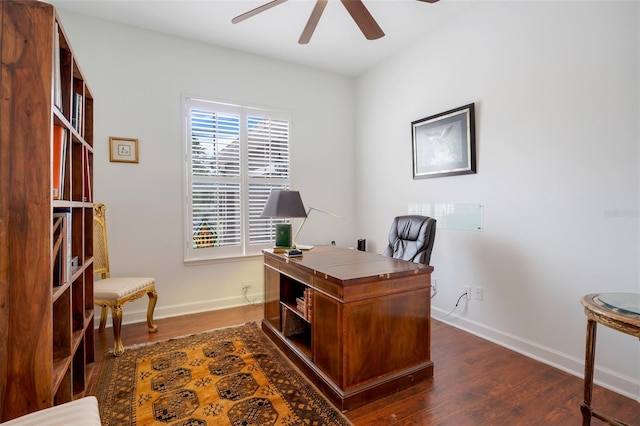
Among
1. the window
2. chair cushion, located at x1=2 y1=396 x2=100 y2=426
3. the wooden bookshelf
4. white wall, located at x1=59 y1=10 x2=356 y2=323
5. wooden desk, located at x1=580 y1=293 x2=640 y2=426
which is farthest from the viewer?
the window

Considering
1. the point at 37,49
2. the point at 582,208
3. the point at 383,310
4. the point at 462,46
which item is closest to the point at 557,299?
the point at 582,208

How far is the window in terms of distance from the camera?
3266 mm

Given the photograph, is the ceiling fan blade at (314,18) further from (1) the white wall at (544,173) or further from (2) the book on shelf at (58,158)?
(2) the book on shelf at (58,158)

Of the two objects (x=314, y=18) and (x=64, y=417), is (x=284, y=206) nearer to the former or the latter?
(x=314, y=18)

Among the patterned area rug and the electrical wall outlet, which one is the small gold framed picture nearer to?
the patterned area rug

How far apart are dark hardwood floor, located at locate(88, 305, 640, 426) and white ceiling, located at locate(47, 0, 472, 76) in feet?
9.64

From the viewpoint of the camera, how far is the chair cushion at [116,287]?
2289 mm

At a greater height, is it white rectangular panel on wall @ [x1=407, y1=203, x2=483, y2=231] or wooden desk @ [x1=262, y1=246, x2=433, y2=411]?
white rectangular panel on wall @ [x1=407, y1=203, x2=483, y2=231]

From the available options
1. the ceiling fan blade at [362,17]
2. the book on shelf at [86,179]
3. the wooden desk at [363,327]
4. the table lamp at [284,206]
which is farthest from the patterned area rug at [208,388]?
the ceiling fan blade at [362,17]

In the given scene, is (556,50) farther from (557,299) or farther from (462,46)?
(557,299)

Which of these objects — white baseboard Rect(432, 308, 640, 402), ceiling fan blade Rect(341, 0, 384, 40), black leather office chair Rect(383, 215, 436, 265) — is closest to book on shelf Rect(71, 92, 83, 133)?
ceiling fan blade Rect(341, 0, 384, 40)

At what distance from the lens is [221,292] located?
3.39 metres

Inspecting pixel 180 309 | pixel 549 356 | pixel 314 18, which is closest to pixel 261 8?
pixel 314 18

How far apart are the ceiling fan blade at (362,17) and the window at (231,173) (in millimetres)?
1687
